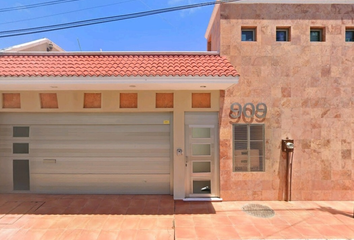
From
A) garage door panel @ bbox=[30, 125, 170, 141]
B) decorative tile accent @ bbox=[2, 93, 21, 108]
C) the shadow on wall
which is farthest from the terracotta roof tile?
the shadow on wall

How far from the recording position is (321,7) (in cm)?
591

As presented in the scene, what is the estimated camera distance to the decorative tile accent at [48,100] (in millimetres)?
6090

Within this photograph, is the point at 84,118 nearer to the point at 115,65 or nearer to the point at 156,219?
the point at 115,65

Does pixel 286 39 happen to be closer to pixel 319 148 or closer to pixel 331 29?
pixel 331 29

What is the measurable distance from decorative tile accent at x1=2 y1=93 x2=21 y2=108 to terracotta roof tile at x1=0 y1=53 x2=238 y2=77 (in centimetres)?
94

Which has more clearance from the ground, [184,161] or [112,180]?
[184,161]

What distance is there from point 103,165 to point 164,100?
2901 millimetres

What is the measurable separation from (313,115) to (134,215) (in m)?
5.96

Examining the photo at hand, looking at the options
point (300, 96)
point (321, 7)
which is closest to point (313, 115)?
point (300, 96)

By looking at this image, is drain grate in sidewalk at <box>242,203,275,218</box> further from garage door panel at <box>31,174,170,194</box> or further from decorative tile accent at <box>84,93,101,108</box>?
decorative tile accent at <box>84,93,101,108</box>

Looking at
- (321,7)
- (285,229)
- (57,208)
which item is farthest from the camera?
(321,7)

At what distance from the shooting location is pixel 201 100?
5.98 metres

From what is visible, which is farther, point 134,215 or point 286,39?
point 286,39

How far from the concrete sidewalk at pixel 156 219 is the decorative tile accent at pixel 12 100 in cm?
287
